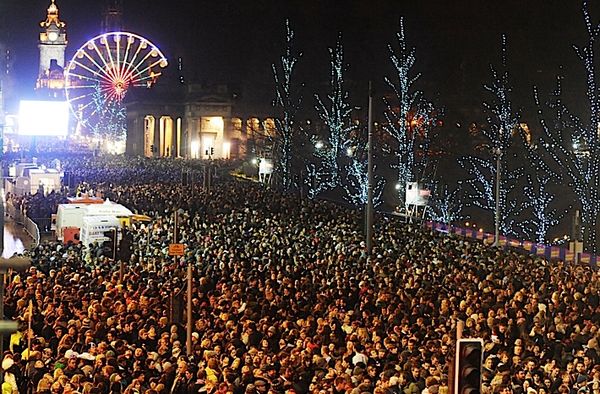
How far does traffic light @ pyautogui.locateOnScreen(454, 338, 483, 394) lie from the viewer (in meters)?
8.34

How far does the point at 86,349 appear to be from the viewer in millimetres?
14633

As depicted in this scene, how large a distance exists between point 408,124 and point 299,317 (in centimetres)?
5509

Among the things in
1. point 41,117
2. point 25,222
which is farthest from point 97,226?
point 41,117

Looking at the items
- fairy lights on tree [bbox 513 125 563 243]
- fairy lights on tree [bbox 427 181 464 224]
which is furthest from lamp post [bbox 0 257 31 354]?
fairy lights on tree [bbox 427 181 464 224]

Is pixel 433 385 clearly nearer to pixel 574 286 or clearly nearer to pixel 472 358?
pixel 472 358

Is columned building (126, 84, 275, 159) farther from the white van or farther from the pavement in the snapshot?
the white van

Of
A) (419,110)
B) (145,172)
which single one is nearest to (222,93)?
(419,110)

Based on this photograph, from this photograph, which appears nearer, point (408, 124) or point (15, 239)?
point (15, 239)

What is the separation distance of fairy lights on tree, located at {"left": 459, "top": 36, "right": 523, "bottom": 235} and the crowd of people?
2909 centimetres

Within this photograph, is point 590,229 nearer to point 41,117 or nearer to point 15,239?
point 15,239

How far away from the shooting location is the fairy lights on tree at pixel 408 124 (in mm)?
A: 60812

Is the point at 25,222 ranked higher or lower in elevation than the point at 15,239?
higher

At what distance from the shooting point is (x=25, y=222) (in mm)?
42969

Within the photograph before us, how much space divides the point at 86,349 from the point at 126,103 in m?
106
